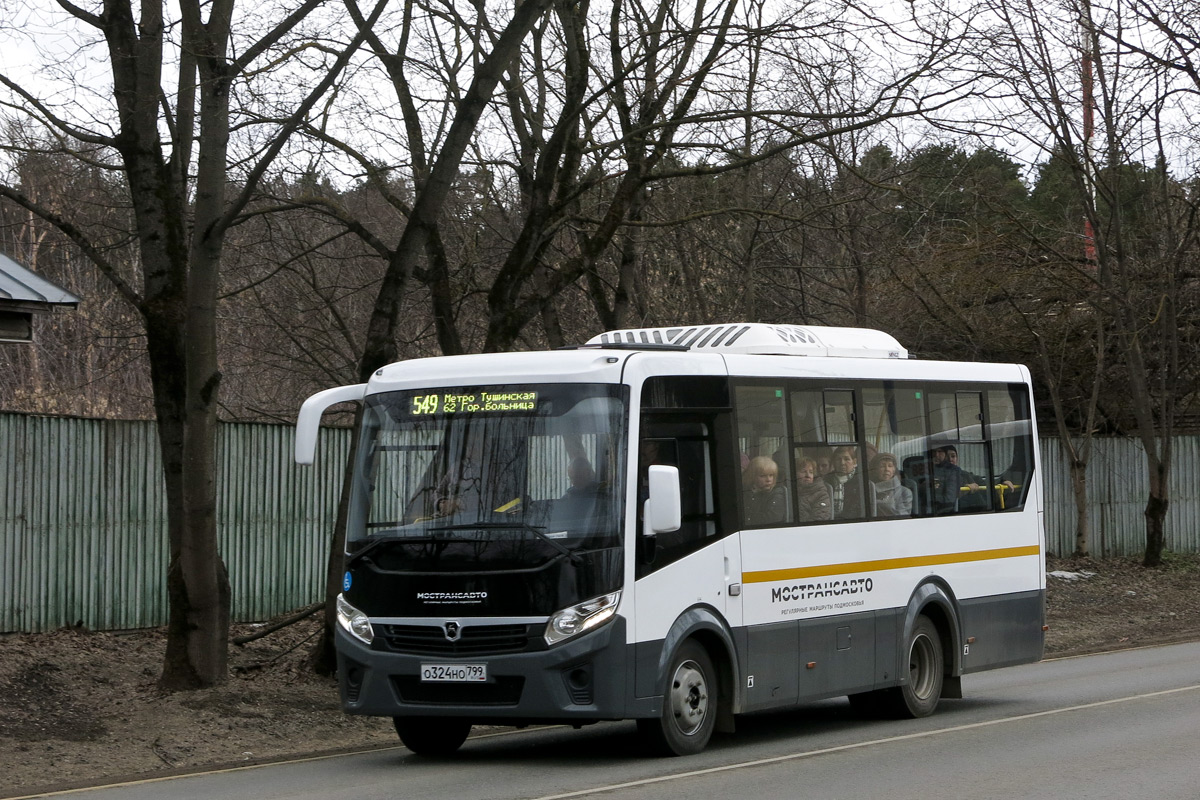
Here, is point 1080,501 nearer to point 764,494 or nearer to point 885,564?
point 885,564

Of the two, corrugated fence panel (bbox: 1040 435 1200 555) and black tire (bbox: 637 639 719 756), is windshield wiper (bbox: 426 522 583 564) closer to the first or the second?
black tire (bbox: 637 639 719 756)

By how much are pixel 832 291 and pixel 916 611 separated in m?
17.0

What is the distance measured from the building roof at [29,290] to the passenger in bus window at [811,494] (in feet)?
19.0

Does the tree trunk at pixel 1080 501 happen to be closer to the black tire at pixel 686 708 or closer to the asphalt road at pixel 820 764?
the asphalt road at pixel 820 764

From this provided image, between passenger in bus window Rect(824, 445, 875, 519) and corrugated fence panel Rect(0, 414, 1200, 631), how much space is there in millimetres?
8781

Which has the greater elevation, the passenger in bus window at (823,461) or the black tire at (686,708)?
the passenger in bus window at (823,461)

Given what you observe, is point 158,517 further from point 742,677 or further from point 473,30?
point 742,677

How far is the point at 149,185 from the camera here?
13.2m

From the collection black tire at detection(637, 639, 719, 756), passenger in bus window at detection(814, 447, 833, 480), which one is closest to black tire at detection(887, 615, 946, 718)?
passenger in bus window at detection(814, 447, 833, 480)

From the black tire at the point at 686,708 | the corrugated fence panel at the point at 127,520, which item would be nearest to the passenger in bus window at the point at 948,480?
the black tire at the point at 686,708

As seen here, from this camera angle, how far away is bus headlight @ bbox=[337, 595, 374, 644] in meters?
10.0

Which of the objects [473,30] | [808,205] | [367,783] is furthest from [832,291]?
[367,783]

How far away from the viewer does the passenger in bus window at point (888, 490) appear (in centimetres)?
1195

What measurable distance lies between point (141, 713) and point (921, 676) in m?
6.38
